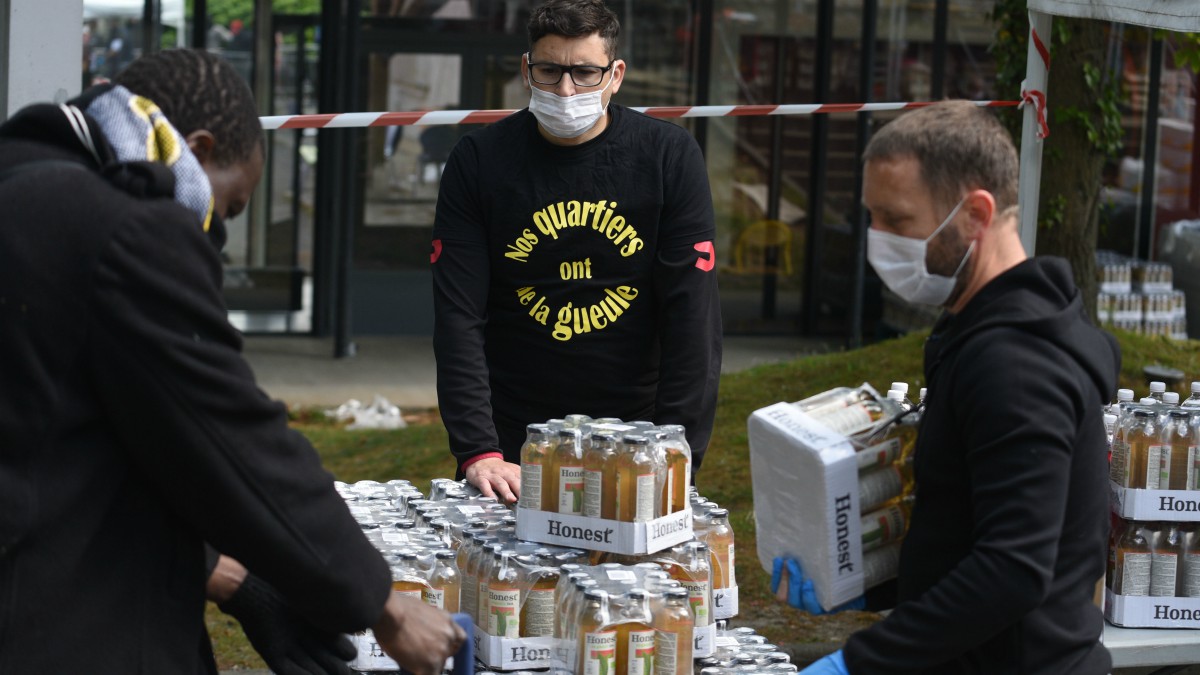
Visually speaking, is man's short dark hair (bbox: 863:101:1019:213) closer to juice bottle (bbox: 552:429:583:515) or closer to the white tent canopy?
juice bottle (bbox: 552:429:583:515)

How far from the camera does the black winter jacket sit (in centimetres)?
220

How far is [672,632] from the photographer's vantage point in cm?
304

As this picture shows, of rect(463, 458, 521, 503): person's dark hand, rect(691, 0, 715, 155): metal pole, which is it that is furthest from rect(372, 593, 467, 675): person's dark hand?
rect(691, 0, 715, 155): metal pole

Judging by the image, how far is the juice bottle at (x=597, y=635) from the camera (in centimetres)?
300

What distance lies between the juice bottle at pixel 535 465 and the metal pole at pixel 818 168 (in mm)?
10517

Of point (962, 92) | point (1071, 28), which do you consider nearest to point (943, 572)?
point (1071, 28)

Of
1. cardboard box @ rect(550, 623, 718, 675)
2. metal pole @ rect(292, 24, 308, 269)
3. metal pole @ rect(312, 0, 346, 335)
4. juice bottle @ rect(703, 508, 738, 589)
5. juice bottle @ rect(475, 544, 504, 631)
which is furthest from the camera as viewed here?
metal pole @ rect(292, 24, 308, 269)

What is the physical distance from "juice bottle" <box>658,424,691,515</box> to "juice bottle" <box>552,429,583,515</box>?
7.1 inches

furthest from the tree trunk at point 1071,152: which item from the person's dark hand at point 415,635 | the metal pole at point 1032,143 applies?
the person's dark hand at point 415,635

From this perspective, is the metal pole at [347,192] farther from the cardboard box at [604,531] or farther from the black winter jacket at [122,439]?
the black winter jacket at [122,439]

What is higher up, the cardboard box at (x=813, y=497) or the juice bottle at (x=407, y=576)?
the cardboard box at (x=813, y=497)

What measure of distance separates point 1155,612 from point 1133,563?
16 centimetres

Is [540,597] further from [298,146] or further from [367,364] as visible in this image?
[298,146]

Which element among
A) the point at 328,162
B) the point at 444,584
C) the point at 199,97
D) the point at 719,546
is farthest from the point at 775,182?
the point at 199,97
